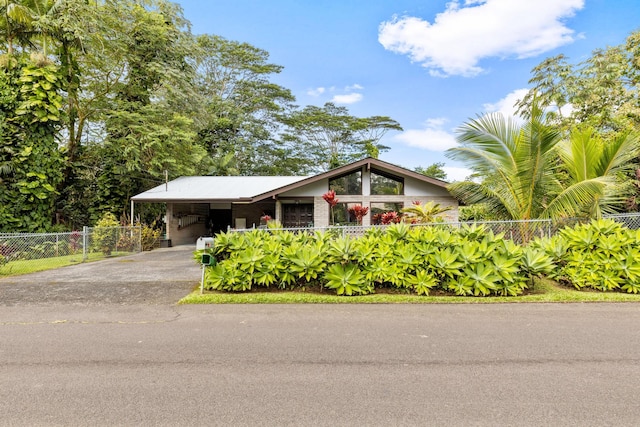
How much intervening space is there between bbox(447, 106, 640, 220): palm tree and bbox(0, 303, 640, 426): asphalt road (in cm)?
343

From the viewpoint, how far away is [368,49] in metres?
18.6

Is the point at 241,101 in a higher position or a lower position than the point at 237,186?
higher

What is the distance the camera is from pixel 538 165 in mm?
8203

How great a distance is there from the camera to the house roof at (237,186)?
44.4 ft

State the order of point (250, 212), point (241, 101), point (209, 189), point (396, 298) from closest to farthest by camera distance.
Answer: point (396, 298)
point (209, 189)
point (250, 212)
point (241, 101)

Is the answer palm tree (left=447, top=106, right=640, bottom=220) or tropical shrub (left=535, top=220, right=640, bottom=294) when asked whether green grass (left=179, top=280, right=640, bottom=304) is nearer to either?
tropical shrub (left=535, top=220, right=640, bottom=294)

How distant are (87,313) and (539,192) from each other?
10.3 m

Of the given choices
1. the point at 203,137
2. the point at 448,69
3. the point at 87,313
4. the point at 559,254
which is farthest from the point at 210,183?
the point at 559,254

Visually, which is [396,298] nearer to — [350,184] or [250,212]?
[350,184]

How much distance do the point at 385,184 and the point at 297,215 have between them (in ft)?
14.0

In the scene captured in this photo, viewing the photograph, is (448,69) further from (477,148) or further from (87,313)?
(87,313)

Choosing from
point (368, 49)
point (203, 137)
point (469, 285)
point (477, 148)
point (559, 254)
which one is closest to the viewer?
point (469, 285)

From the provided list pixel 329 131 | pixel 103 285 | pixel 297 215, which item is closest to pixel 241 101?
pixel 329 131

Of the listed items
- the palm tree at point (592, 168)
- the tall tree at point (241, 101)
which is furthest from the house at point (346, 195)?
the tall tree at point (241, 101)
